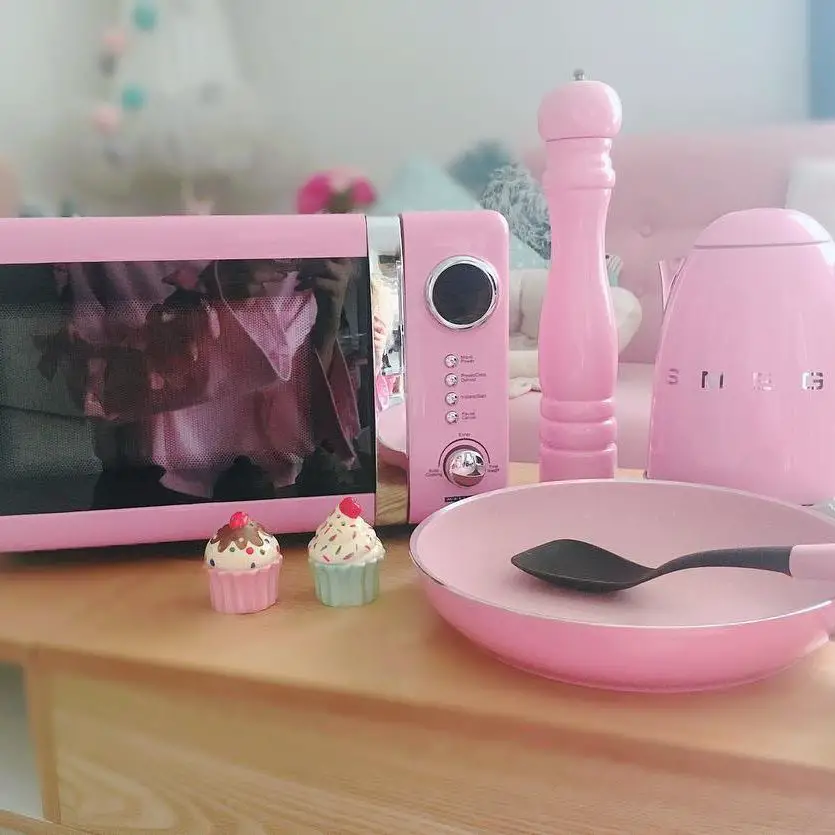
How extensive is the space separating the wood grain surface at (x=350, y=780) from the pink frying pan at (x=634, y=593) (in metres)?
0.04

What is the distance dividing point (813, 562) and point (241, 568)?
0.32 meters

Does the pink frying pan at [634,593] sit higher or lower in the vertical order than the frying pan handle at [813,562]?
lower

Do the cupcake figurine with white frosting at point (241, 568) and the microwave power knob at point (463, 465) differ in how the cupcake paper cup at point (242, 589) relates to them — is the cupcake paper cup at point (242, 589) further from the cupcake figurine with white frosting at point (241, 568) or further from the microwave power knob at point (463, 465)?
the microwave power knob at point (463, 465)

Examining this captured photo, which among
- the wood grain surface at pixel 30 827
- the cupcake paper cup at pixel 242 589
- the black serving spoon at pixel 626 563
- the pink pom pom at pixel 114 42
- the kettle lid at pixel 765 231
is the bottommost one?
the wood grain surface at pixel 30 827

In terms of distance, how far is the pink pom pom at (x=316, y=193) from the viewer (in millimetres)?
1757

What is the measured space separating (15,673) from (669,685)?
39 cm

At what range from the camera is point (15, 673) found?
547mm

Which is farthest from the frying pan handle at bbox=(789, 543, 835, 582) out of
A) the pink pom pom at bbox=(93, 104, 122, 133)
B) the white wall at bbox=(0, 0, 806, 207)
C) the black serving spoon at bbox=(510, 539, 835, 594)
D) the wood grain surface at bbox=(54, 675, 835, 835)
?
the pink pom pom at bbox=(93, 104, 122, 133)


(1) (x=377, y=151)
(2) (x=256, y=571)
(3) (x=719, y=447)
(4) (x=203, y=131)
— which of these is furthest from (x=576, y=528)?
(4) (x=203, y=131)

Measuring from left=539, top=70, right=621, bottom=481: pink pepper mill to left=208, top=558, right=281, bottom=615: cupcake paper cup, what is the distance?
264mm

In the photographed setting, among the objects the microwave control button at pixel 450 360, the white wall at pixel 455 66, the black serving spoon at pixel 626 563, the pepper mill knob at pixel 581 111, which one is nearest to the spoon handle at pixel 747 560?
the black serving spoon at pixel 626 563

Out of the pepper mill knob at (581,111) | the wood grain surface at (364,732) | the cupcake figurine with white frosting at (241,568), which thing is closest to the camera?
the wood grain surface at (364,732)

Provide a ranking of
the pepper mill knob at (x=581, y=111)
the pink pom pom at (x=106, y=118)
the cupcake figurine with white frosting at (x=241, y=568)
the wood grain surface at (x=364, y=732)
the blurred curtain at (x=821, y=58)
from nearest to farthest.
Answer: the wood grain surface at (x=364, y=732), the cupcake figurine with white frosting at (x=241, y=568), the pepper mill knob at (x=581, y=111), the blurred curtain at (x=821, y=58), the pink pom pom at (x=106, y=118)

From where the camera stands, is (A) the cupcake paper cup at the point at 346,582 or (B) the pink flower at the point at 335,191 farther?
(B) the pink flower at the point at 335,191
